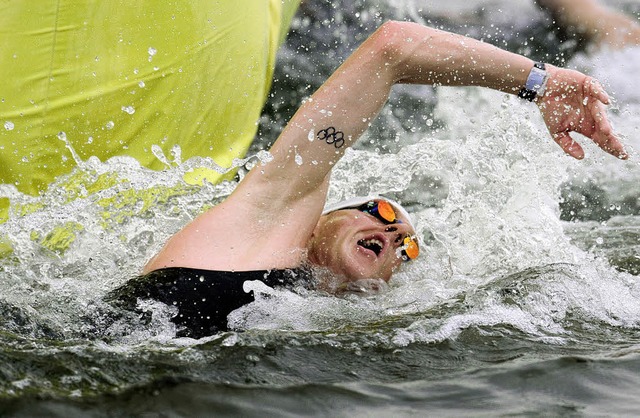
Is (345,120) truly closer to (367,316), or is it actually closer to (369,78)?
(369,78)

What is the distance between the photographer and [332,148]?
10.8ft

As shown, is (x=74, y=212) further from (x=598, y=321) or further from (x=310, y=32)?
(x=310, y=32)

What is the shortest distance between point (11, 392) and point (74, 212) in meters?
1.31

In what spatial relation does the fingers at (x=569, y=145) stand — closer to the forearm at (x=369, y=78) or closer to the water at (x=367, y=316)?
the forearm at (x=369, y=78)

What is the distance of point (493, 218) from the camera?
3.98m

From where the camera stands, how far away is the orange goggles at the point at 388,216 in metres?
3.59

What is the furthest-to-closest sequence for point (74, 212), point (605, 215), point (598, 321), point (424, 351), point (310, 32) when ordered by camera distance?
point (310, 32), point (605, 215), point (74, 212), point (598, 321), point (424, 351)

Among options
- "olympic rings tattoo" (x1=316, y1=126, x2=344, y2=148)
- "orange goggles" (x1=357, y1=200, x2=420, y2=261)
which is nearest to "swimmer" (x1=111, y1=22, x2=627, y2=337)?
"olympic rings tattoo" (x1=316, y1=126, x2=344, y2=148)

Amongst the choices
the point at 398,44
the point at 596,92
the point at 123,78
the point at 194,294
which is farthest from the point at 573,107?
the point at 123,78

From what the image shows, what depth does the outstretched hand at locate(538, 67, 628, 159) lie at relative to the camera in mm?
3311

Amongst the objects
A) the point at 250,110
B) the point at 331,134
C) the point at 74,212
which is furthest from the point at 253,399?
the point at 250,110

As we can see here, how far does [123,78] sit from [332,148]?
0.93m

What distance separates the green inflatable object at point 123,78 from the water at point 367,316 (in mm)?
130

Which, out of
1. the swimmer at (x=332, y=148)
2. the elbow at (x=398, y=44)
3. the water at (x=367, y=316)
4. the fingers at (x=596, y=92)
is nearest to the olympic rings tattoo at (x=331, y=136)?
the swimmer at (x=332, y=148)
